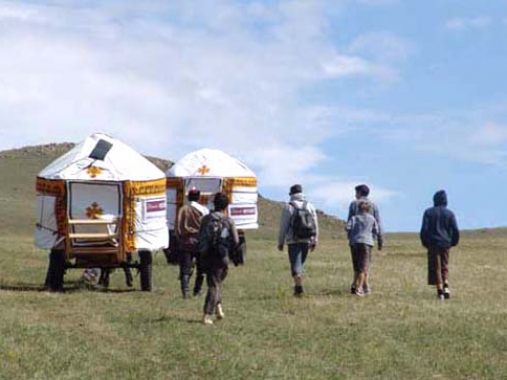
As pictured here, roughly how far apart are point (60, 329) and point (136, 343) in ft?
4.64

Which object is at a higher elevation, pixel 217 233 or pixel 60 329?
pixel 217 233

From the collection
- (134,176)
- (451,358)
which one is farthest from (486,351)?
(134,176)

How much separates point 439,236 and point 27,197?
48.4m

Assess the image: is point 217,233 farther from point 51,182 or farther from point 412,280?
point 412,280

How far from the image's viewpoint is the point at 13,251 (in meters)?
32.3

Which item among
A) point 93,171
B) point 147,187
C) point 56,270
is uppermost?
point 93,171

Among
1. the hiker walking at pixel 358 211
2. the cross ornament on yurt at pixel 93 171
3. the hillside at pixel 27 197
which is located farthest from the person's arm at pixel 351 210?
the hillside at pixel 27 197

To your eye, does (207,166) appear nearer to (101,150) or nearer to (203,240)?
(101,150)

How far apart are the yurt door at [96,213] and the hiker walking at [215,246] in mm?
5708

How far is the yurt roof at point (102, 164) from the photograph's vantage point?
20.2 m

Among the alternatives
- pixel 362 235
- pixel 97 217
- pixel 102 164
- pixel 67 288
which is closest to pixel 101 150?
pixel 102 164

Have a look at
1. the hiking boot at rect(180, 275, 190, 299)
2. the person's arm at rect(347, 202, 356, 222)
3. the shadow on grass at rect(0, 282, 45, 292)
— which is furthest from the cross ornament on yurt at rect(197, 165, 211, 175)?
the hiking boot at rect(180, 275, 190, 299)

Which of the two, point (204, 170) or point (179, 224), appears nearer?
point (179, 224)

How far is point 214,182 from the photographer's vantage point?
102 feet
